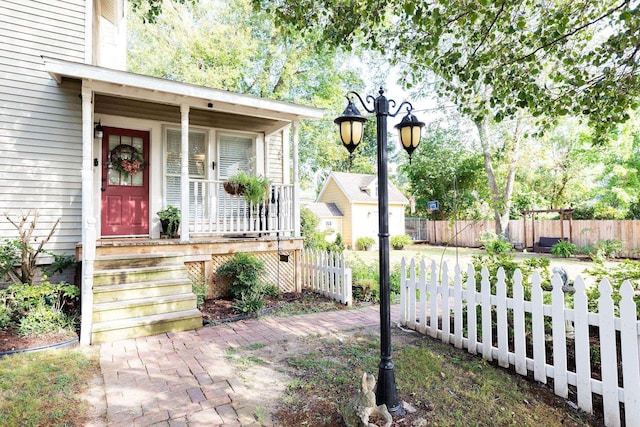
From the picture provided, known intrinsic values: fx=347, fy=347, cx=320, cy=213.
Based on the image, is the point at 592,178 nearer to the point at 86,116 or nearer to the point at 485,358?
the point at 485,358

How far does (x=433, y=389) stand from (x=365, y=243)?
16119 millimetres

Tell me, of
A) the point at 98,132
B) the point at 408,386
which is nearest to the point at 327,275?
the point at 408,386

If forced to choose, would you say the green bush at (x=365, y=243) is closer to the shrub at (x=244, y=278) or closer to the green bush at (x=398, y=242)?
the green bush at (x=398, y=242)

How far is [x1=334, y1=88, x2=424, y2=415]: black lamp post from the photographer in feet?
8.20

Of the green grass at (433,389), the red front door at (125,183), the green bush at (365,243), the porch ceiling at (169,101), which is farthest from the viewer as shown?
the green bush at (365,243)

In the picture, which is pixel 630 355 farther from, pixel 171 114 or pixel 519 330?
pixel 171 114

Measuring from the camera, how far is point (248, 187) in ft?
19.6

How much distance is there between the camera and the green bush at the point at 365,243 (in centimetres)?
1878

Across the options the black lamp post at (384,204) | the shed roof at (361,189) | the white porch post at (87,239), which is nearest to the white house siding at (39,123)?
the white porch post at (87,239)

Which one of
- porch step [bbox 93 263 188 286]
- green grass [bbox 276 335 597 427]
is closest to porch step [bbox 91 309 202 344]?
porch step [bbox 93 263 188 286]

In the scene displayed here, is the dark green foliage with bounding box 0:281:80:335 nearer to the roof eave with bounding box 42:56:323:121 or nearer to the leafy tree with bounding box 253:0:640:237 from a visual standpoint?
the roof eave with bounding box 42:56:323:121

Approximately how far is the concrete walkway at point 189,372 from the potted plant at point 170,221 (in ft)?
9.22

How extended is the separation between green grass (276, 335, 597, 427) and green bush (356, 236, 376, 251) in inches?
598

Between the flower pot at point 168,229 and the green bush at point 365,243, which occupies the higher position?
the flower pot at point 168,229
